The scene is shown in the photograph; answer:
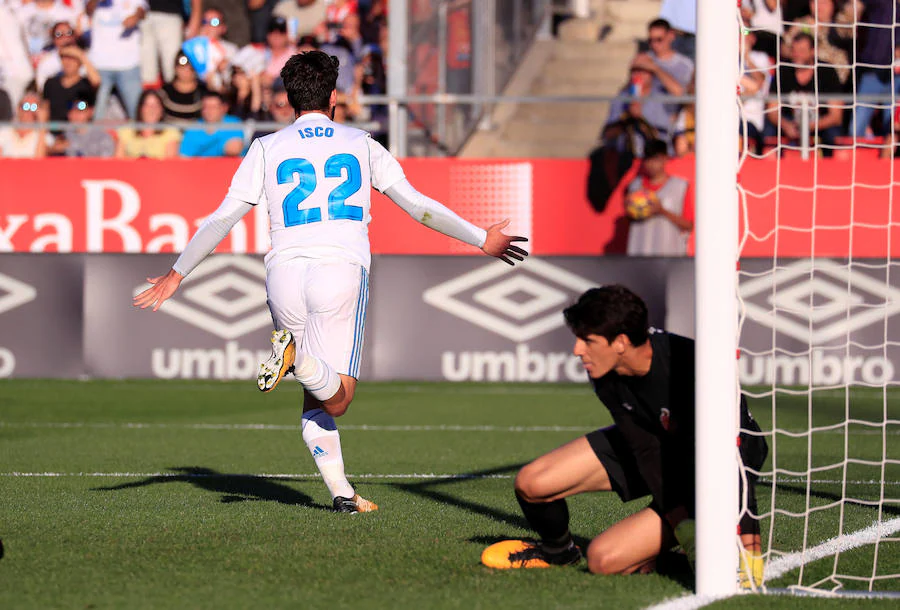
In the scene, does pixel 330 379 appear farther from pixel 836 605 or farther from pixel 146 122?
pixel 146 122

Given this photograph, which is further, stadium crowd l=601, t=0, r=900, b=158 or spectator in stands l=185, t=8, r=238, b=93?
spectator in stands l=185, t=8, r=238, b=93

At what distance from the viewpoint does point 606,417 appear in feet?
38.1

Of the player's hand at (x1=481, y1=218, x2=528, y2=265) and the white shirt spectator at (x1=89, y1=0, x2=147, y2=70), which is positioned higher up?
the white shirt spectator at (x1=89, y1=0, x2=147, y2=70)

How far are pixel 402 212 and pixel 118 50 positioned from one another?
13.1 ft

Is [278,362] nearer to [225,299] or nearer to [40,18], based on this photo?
[225,299]

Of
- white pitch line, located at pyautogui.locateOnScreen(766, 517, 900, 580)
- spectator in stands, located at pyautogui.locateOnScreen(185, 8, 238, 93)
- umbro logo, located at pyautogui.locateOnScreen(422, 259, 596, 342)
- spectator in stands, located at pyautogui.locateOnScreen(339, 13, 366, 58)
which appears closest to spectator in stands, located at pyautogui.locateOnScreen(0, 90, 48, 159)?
spectator in stands, located at pyautogui.locateOnScreen(185, 8, 238, 93)

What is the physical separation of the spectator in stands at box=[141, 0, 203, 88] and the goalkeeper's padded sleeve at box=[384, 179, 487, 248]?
1064 cm

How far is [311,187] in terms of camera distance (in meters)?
6.55

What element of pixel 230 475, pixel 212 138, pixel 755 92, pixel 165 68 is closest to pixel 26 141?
pixel 165 68

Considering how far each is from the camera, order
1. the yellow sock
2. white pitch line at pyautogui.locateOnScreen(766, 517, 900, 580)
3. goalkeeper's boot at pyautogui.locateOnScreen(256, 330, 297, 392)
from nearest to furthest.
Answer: the yellow sock → white pitch line at pyautogui.locateOnScreen(766, 517, 900, 580) → goalkeeper's boot at pyautogui.locateOnScreen(256, 330, 297, 392)

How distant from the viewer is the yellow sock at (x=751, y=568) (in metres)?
4.96

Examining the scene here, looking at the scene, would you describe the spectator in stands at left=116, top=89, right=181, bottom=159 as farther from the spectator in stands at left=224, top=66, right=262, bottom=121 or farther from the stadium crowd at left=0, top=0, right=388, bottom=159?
the spectator in stands at left=224, top=66, right=262, bottom=121

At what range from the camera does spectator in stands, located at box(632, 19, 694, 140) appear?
15594 millimetres

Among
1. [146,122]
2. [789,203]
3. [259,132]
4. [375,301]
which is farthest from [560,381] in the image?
[146,122]
